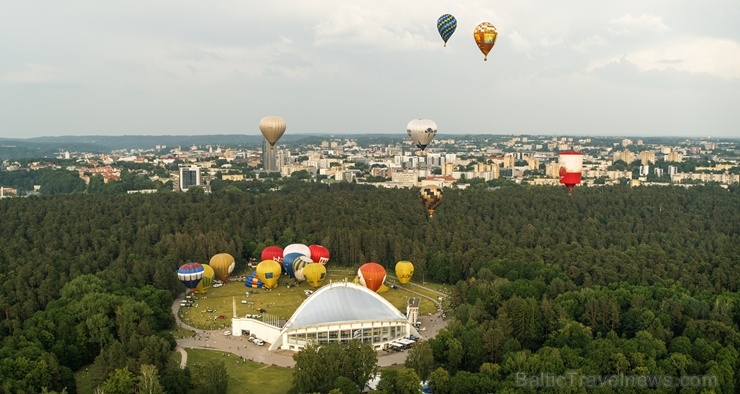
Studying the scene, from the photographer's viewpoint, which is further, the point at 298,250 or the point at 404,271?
the point at 298,250

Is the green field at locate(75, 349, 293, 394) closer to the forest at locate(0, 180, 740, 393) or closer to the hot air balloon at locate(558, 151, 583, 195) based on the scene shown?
the forest at locate(0, 180, 740, 393)

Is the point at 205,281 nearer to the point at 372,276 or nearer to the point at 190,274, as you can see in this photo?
the point at 190,274

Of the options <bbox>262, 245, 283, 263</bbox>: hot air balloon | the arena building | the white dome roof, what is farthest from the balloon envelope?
the white dome roof

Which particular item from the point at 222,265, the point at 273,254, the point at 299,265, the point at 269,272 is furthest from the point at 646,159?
the point at 269,272

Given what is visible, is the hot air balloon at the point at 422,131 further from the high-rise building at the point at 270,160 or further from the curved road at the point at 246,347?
the high-rise building at the point at 270,160

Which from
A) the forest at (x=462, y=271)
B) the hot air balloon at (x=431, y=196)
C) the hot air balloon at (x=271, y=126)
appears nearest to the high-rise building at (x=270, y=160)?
the forest at (x=462, y=271)
